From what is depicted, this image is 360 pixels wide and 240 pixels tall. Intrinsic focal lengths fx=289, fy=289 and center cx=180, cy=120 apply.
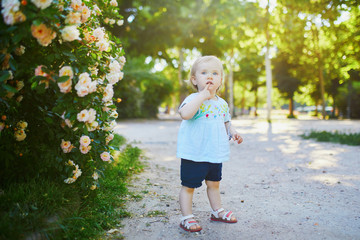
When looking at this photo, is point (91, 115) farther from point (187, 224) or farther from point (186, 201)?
point (187, 224)

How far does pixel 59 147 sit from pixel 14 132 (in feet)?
1.35

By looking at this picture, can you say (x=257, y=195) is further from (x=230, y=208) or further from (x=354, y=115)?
(x=354, y=115)

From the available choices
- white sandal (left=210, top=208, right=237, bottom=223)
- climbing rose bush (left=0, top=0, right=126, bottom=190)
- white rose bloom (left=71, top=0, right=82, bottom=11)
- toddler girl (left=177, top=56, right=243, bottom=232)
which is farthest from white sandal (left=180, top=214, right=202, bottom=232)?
white rose bloom (left=71, top=0, right=82, bottom=11)

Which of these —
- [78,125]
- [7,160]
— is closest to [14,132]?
[7,160]

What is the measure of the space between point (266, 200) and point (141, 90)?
2040 centimetres

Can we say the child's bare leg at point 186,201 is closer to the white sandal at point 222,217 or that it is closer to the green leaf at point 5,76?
the white sandal at point 222,217

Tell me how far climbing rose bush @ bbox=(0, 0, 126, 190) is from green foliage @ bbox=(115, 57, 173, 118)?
16.2m

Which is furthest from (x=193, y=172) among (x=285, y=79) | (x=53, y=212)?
(x=285, y=79)

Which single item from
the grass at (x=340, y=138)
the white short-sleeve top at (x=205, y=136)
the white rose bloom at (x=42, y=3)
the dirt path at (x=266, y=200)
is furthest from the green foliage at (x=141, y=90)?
the white rose bloom at (x=42, y=3)

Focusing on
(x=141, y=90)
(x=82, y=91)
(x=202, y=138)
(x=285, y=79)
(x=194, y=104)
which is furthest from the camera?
(x=285, y=79)

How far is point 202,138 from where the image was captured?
2.81 metres

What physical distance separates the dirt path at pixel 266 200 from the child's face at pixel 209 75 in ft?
4.71

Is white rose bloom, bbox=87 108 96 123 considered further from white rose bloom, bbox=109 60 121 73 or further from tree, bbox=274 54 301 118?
tree, bbox=274 54 301 118

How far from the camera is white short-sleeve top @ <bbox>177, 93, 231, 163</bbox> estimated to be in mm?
2787
